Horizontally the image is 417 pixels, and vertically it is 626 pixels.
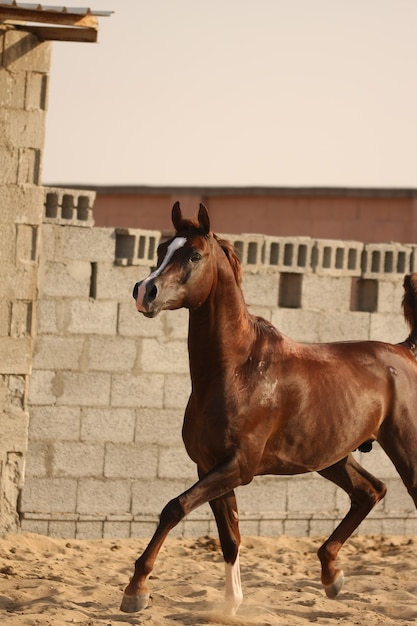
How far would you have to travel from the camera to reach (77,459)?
9984mm

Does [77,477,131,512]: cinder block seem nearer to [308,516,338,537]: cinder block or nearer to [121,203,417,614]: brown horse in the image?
[308,516,338,537]: cinder block

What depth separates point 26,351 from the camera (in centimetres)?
962

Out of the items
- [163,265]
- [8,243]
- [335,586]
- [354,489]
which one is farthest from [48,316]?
[163,265]

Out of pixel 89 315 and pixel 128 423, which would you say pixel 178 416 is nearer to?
pixel 128 423

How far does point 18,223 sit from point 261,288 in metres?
2.24

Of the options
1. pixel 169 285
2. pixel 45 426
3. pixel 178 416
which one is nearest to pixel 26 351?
pixel 45 426

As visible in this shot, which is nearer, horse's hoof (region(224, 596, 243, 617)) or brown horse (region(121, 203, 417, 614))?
brown horse (region(121, 203, 417, 614))

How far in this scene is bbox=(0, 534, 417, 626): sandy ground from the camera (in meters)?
7.54

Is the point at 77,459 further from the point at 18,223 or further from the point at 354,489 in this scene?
the point at 354,489

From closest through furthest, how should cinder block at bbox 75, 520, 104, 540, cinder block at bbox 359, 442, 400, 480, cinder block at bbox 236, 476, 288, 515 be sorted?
cinder block at bbox 75, 520, 104, 540 < cinder block at bbox 236, 476, 288, 515 < cinder block at bbox 359, 442, 400, 480

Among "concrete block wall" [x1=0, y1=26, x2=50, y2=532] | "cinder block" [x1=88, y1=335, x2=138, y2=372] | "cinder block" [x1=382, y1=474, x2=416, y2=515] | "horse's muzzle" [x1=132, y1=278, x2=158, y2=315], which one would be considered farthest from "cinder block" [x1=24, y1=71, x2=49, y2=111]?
"cinder block" [x1=382, y1=474, x2=416, y2=515]

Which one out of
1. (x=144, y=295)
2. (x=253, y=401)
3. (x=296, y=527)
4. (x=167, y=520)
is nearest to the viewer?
(x=144, y=295)

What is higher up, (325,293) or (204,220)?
(204,220)

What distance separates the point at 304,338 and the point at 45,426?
2.39 metres
